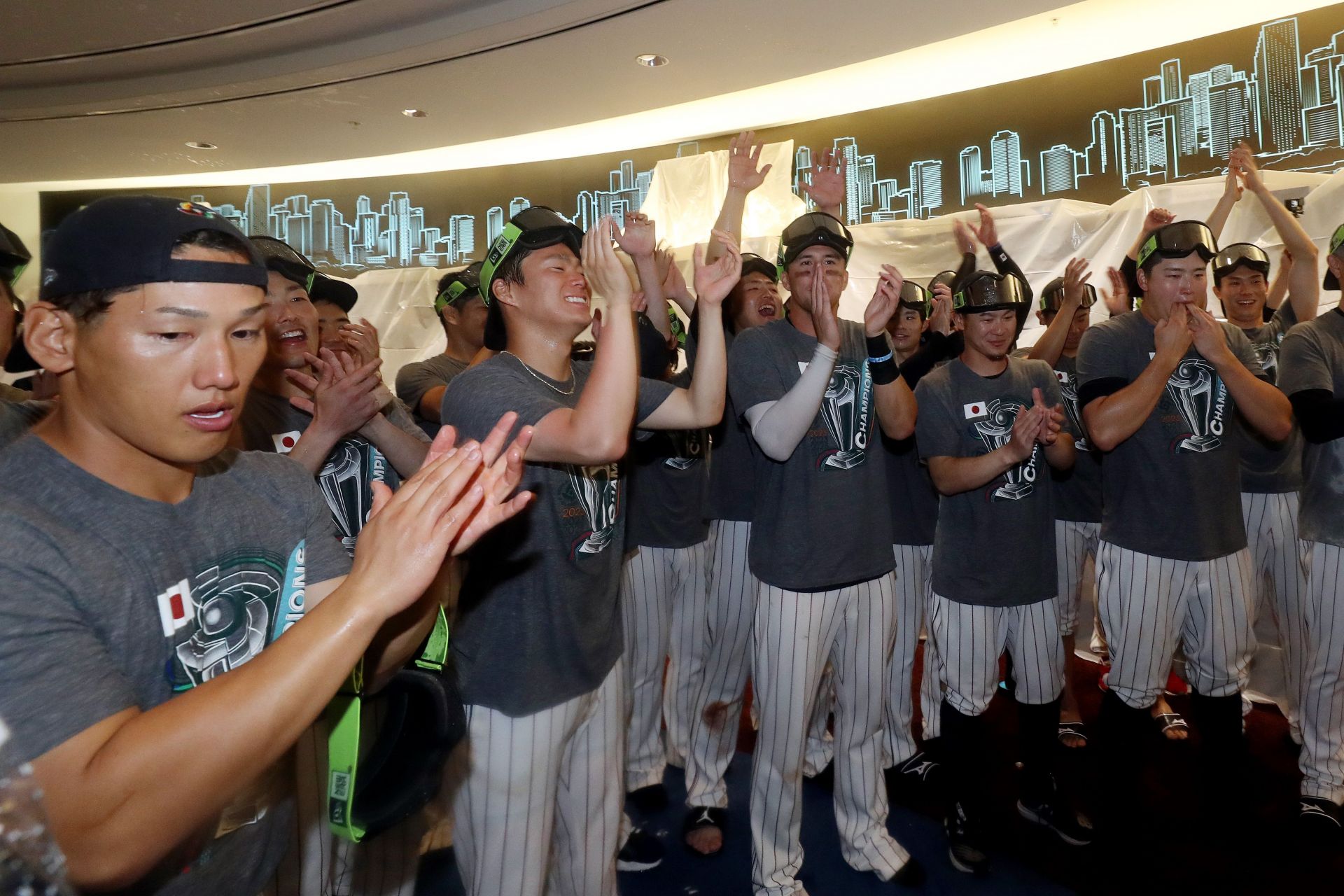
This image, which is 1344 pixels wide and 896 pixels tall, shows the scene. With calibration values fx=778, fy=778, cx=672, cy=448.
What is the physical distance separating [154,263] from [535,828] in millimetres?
1424

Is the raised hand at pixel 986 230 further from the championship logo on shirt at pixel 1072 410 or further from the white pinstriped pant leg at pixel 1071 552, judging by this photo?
the white pinstriped pant leg at pixel 1071 552

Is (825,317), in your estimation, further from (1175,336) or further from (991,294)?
(1175,336)

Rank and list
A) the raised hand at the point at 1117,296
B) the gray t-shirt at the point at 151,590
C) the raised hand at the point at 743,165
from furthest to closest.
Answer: the raised hand at the point at 1117,296, the raised hand at the point at 743,165, the gray t-shirt at the point at 151,590

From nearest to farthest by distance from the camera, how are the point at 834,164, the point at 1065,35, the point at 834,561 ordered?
the point at 834,561, the point at 834,164, the point at 1065,35

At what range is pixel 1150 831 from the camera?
300cm

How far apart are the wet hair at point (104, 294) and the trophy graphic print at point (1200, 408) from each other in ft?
9.96

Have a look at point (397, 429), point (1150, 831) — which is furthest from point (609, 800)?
point (1150, 831)

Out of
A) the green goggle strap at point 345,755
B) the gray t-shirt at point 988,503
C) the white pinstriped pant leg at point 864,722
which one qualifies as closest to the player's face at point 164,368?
the green goggle strap at point 345,755

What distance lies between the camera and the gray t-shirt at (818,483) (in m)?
2.56

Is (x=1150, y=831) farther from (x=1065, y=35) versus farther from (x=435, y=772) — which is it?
(x=1065, y=35)

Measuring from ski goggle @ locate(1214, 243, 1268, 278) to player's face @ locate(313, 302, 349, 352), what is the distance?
4.18 m

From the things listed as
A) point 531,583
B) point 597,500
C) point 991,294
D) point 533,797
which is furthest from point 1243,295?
point 533,797

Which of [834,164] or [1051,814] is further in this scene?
[834,164]

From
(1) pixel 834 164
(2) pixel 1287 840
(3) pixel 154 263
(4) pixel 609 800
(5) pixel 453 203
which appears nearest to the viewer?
(3) pixel 154 263
